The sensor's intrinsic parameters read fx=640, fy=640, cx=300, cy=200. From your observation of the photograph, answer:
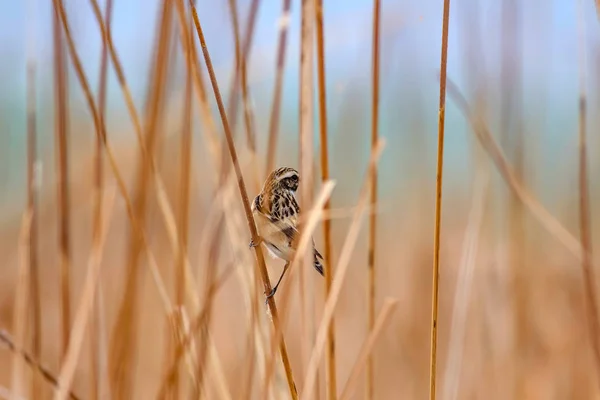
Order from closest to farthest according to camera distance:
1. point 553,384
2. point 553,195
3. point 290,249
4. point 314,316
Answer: point 290,249
point 314,316
point 553,384
point 553,195

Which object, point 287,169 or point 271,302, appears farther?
point 287,169

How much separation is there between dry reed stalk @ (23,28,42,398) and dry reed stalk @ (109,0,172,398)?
10 centimetres

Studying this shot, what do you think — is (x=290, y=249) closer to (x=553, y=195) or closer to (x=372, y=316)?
(x=372, y=316)

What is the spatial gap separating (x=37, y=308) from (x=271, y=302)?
34cm

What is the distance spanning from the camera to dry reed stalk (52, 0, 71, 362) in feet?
2.12

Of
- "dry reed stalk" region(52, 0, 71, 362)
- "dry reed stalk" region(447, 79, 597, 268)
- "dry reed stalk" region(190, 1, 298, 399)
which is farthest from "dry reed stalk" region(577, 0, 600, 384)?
"dry reed stalk" region(52, 0, 71, 362)

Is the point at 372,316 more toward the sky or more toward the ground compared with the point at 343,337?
more toward the sky

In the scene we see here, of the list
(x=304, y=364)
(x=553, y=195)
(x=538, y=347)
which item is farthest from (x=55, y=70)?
(x=553, y=195)

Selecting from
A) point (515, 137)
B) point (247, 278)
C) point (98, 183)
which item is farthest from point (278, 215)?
point (515, 137)

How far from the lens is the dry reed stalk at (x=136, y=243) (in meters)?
0.59

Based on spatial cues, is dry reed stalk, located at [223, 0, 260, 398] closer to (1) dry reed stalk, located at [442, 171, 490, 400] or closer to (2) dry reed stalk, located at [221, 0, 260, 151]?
(2) dry reed stalk, located at [221, 0, 260, 151]


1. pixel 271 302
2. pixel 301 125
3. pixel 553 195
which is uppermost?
pixel 301 125

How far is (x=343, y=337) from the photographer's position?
1.88 metres

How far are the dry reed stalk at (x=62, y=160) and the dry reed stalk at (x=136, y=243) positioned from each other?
2.2 inches
